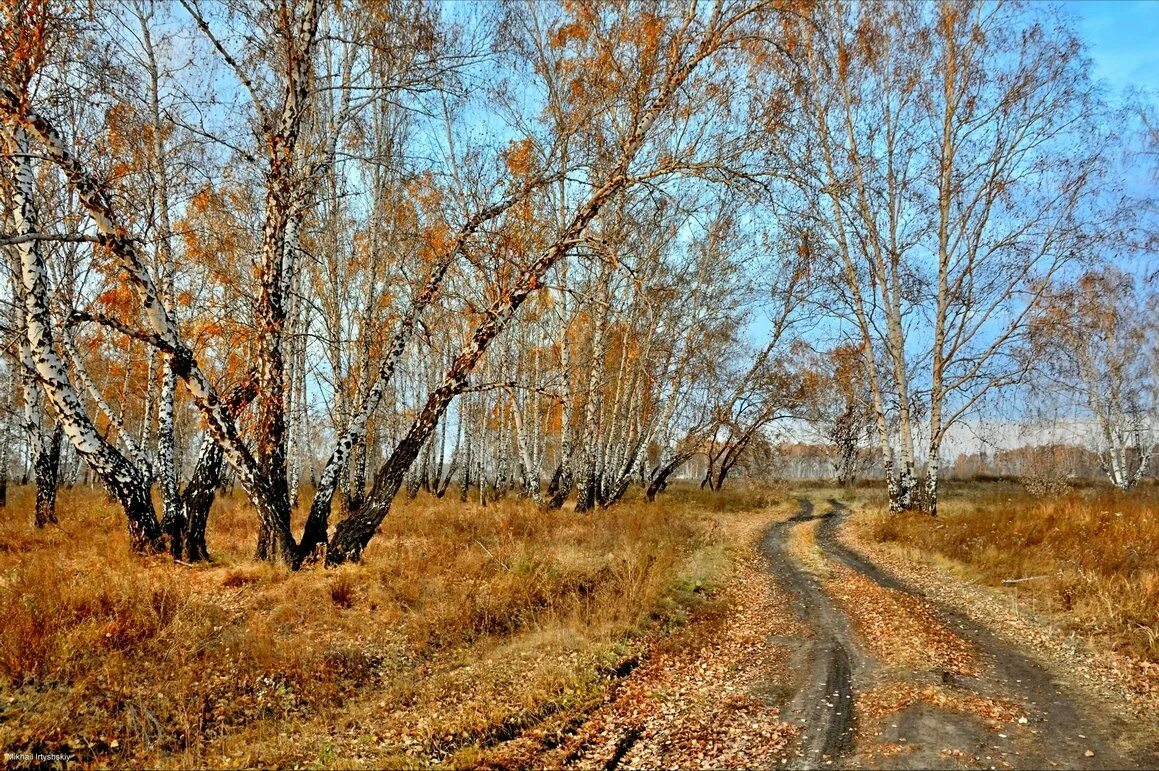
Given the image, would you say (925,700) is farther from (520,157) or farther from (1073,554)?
(520,157)

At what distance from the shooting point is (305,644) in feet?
18.9

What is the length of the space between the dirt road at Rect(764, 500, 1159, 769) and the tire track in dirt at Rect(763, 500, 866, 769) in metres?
0.01

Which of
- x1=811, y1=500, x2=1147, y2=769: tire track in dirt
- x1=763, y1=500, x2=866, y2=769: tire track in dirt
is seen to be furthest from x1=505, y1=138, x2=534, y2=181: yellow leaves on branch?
x1=811, y1=500, x2=1147, y2=769: tire track in dirt

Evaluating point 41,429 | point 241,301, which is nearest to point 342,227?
point 241,301

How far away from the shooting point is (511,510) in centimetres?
1458

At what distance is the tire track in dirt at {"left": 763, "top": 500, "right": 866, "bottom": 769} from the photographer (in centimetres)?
419

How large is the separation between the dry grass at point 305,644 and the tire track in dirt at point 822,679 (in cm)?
156

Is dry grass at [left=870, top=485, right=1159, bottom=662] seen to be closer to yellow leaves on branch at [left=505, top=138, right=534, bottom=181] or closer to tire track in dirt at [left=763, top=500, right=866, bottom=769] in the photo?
tire track in dirt at [left=763, top=500, right=866, bottom=769]

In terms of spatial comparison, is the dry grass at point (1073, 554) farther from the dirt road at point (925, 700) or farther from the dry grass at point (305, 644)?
the dry grass at point (305, 644)

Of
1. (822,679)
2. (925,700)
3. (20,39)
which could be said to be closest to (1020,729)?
(925,700)

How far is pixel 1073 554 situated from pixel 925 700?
6133 millimetres

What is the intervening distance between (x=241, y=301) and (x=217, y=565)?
6.54 metres

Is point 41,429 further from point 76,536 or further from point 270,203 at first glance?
point 270,203

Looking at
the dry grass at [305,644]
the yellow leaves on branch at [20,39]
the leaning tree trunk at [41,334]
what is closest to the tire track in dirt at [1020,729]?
the dry grass at [305,644]
